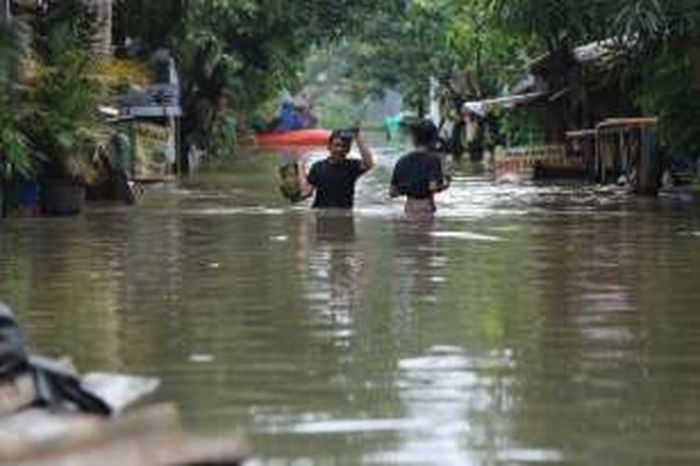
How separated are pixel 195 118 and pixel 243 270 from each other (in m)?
28.5

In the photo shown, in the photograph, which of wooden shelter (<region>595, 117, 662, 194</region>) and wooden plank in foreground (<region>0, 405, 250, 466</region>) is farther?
wooden shelter (<region>595, 117, 662, 194</region>)

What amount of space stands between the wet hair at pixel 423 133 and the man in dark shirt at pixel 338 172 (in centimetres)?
55

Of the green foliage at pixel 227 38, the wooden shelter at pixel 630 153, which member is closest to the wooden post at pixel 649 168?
the wooden shelter at pixel 630 153

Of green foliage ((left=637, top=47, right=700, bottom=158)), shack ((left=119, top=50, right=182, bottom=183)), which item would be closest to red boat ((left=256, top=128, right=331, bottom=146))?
shack ((left=119, top=50, right=182, bottom=183))

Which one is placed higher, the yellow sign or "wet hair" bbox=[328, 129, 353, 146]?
"wet hair" bbox=[328, 129, 353, 146]

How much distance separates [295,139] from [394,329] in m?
62.1

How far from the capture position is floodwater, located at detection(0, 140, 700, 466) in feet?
21.4

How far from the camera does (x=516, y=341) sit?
8.87m

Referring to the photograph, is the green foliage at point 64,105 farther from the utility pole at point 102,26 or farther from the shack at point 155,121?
the shack at point 155,121

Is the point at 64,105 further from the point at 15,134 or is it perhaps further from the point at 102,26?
the point at 102,26

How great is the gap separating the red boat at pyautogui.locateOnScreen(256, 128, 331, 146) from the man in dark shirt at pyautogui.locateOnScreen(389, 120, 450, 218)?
164 ft

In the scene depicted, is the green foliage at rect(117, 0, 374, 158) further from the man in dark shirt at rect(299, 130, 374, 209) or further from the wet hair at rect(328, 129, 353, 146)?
the wet hair at rect(328, 129, 353, 146)

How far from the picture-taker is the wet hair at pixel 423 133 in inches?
676

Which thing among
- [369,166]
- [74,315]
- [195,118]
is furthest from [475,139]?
[74,315]
